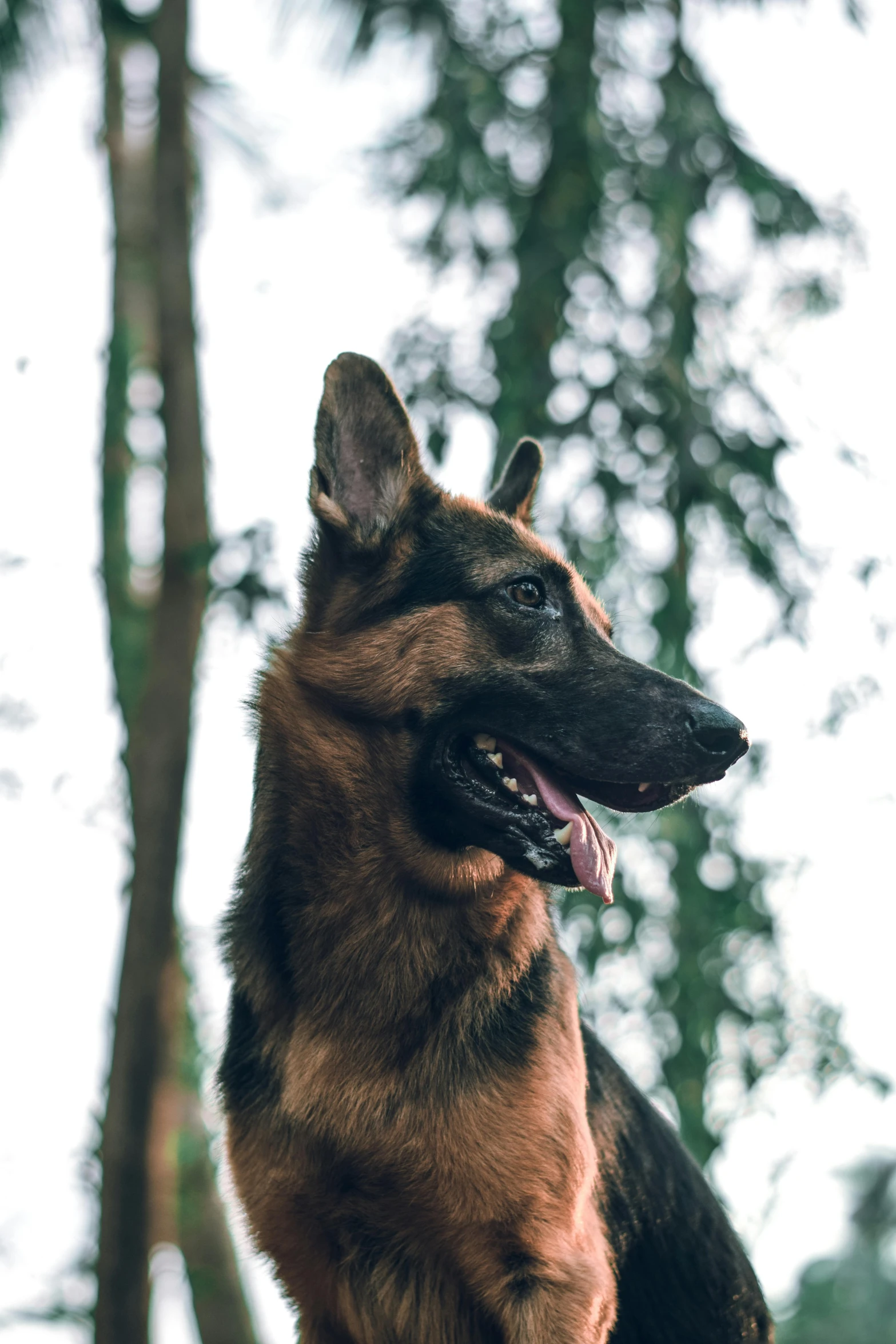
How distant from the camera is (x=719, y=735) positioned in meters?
3.30

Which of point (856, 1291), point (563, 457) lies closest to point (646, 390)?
point (563, 457)

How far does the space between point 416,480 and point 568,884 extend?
56.5 inches

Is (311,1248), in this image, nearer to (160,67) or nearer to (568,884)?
(568,884)

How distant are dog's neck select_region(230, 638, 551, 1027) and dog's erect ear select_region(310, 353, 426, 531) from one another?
65cm

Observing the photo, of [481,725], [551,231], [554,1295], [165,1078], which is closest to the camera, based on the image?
[554,1295]

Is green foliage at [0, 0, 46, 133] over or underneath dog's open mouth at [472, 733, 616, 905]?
underneath

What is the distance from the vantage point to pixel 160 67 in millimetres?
8133

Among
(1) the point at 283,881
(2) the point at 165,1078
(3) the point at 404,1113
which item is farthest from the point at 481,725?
(2) the point at 165,1078

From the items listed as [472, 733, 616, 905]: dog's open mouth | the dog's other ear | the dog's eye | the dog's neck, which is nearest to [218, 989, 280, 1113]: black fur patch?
the dog's neck

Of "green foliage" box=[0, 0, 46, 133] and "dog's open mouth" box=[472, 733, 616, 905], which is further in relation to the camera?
"green foliage" box=[0, 0, 46, 133]

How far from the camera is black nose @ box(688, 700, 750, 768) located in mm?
3303

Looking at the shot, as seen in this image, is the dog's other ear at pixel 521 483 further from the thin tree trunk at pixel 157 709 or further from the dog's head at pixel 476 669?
the thin tree trunk at pixel 157 709

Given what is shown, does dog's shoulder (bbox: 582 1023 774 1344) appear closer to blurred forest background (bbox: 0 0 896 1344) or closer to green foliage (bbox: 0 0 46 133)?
blurred forest background (bbox: 0 0 896 1344)

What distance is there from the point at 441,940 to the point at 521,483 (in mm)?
1879
